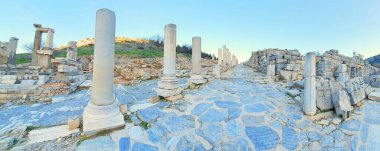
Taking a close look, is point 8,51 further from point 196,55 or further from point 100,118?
point 100,118

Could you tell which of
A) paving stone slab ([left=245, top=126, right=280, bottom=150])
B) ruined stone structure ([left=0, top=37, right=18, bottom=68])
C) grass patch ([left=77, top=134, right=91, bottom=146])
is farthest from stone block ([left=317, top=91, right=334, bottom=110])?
ruined stone structure ([left=0, top=37, right=18, bottom=68])

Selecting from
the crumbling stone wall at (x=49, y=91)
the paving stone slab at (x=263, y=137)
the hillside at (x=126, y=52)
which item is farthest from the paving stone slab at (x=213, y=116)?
the hillside at (x=126, y=52)

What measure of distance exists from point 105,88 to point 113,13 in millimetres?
1613

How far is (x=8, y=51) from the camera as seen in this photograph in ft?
48.5

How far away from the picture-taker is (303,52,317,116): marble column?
13.6ft

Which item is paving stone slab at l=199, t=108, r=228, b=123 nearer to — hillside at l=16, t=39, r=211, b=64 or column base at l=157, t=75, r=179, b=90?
column base at l=157, t=75, r=179, b=90

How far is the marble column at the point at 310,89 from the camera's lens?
4.13 metres

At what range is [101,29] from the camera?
12.0ft

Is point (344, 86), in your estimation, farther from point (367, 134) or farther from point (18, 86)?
point (18, 86)

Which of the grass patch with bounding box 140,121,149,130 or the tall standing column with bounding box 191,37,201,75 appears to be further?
the tall standing column with bounding box 191,37,201,75

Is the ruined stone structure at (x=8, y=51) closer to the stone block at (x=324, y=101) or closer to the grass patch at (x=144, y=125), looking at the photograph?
the grass patch at (x=144, y=125)

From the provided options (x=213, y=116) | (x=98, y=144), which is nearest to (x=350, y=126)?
(x=213, y=116)

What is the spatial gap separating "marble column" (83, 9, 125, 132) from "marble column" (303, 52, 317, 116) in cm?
419

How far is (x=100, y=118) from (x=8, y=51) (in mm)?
17872
